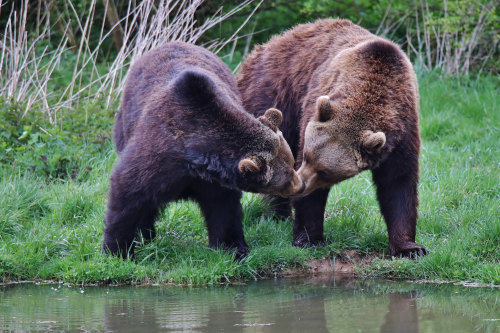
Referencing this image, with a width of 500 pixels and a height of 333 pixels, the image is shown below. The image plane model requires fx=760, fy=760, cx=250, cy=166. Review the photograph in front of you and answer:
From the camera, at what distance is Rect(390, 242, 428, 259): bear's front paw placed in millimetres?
6977

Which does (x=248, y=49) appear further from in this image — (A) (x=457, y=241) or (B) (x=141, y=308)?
(B) (x=141, y=308)

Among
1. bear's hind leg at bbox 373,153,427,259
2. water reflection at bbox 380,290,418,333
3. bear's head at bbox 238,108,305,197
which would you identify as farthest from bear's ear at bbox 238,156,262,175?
water reflection at bbox 380,290,418,333

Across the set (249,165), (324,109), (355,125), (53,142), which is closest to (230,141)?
(249,165)

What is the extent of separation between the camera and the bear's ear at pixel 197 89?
20.7ft

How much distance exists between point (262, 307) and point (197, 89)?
191 cm

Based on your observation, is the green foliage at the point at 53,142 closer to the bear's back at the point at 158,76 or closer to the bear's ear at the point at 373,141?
the bear's back at the point at 158,76

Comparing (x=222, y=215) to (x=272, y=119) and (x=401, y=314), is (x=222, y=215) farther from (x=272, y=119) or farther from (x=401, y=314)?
(x=401, y=314)

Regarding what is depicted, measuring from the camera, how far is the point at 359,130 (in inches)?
259

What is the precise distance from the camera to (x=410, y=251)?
6.99 metres

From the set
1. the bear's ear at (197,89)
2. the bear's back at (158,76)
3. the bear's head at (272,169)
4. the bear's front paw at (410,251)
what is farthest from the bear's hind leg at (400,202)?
the bear's ear at (197,89)

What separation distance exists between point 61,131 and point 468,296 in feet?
18.7

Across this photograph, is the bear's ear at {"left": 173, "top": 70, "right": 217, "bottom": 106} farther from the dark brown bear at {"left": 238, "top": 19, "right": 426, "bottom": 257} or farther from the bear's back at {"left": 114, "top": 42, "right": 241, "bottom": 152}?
the dark brown bear at {"left": 238, "top": 19, "right": 426, "bottom": 257}

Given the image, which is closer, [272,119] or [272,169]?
[272,169]

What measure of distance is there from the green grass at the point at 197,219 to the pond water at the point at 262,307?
0.28m
